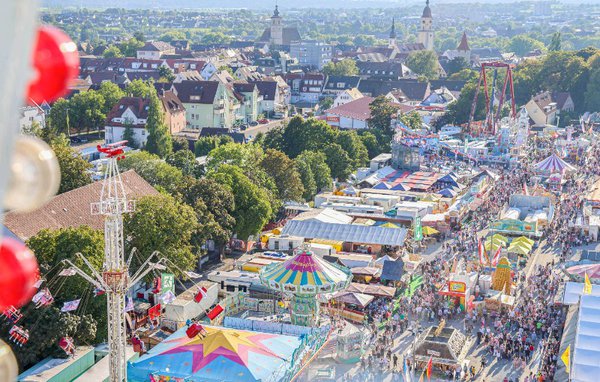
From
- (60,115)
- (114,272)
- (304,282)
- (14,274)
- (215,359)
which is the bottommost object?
(60,115)

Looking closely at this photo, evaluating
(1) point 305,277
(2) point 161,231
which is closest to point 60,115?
(2) point 161,231

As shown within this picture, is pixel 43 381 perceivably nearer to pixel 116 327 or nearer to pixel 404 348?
pixel 116 327

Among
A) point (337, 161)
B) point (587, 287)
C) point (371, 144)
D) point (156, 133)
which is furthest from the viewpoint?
point (371, 144)

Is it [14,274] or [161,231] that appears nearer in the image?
[14,274]

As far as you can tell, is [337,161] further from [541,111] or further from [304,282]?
[541,111]

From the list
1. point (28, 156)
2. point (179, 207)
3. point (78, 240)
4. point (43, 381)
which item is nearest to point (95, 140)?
point (179, 207)

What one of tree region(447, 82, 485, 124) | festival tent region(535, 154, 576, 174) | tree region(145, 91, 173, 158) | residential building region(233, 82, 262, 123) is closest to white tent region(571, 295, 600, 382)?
festival tent region(535, 154, 576, 174)

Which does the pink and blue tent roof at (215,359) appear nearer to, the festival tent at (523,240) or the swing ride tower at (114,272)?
the swing ride tower at (114,272)
